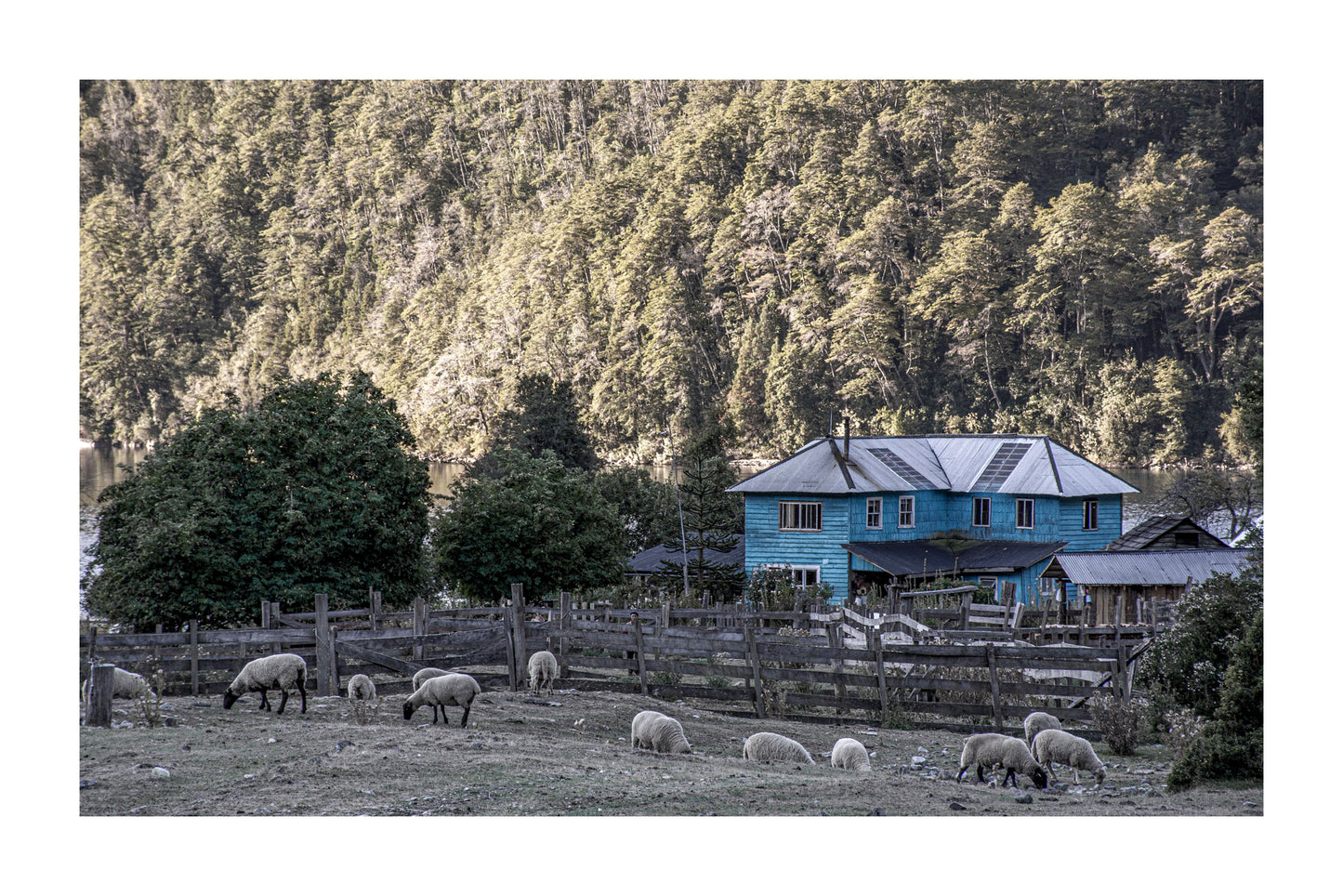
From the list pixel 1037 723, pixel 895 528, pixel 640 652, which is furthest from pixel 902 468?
pixel 1037 723

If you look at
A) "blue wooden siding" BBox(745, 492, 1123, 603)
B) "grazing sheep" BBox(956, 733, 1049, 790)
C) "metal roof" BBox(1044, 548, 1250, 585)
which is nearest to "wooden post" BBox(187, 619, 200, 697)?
"grazing sheep" BBox(956, 733, 1049, 790)

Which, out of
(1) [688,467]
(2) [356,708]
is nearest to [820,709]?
(2) [356,708]

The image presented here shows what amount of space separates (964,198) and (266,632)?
86021 mm

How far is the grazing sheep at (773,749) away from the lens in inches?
512

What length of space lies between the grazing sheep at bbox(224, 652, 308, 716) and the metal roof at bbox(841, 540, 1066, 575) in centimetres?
2500

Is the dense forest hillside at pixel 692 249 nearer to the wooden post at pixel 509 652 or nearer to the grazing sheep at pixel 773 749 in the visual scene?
the wooden post at pixel 509 652

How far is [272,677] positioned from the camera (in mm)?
14352

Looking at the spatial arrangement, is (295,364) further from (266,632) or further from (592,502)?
(266,632)

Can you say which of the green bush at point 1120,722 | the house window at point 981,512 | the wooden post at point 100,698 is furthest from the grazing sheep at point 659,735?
the house window at point 981,512

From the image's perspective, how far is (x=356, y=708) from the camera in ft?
45.3

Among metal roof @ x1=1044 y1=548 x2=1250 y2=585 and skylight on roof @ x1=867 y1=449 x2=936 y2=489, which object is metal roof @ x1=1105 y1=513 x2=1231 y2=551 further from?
skylight on roof @ x1=867 y1=449 x2=936 y2=489

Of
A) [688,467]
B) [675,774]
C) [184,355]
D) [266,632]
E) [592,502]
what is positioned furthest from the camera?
[184,355]

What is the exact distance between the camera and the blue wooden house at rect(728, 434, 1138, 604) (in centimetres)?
3844
